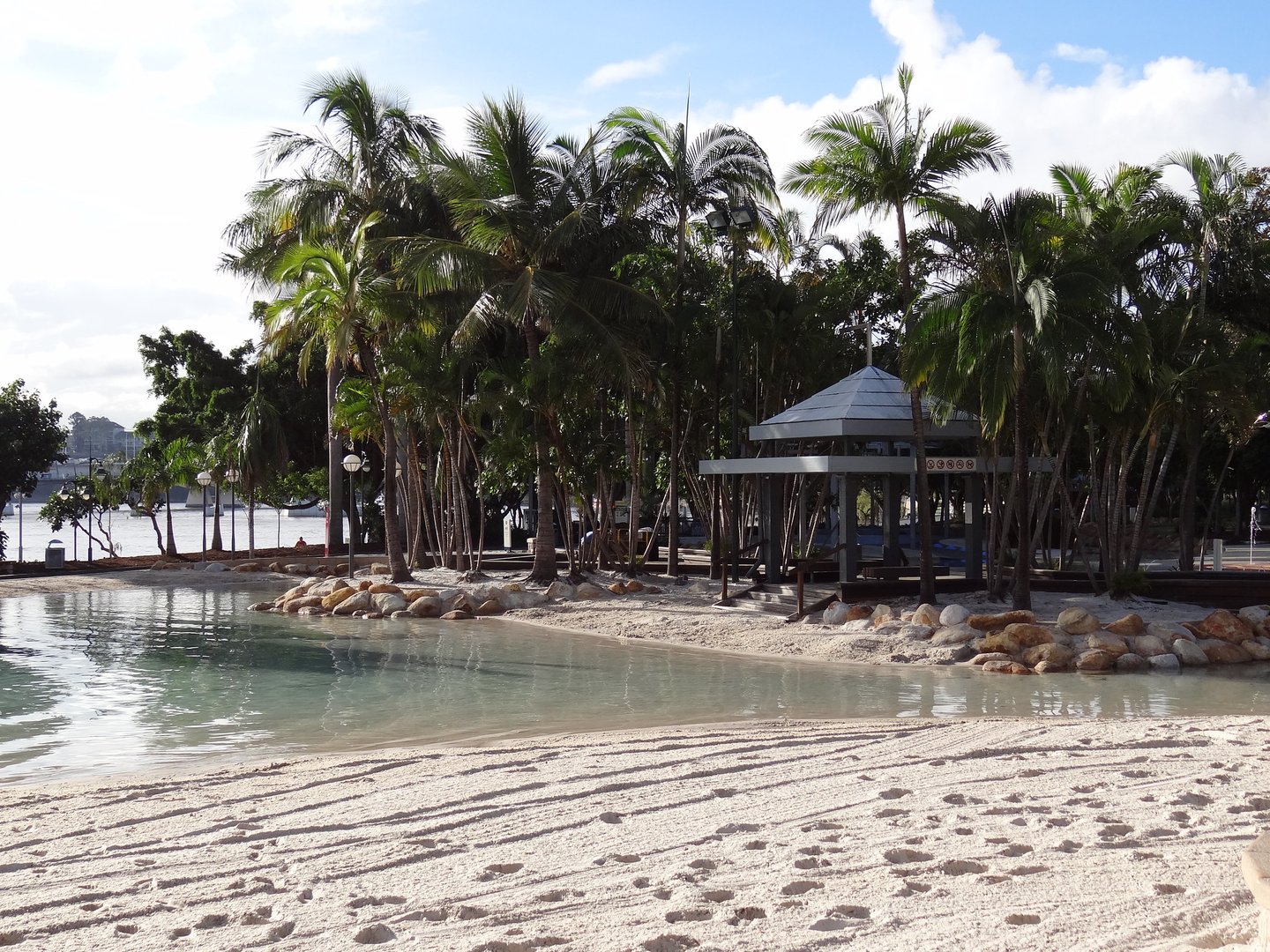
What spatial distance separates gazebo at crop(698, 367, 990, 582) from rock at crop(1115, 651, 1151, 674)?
4563 mm

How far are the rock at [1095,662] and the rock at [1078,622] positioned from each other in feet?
3.87

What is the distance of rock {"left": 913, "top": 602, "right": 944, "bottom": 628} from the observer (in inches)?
669

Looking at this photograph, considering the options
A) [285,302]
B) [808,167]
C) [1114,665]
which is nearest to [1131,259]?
[808,167]

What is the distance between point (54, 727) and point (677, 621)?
10.1 meters

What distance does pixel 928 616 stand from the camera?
674 inches

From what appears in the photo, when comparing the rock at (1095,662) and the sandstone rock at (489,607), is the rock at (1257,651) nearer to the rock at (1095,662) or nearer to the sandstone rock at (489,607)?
the rock at (1095,662)

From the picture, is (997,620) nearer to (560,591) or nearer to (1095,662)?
(1095,662)

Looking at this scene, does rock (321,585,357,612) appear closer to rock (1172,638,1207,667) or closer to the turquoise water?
the turquoise water

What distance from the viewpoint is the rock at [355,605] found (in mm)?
22797

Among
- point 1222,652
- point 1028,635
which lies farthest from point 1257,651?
point 1028,635

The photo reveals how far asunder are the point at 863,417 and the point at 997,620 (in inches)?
178

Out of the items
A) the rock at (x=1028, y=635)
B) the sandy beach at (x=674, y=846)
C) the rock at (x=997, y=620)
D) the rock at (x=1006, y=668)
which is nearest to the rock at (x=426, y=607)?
the rock at (x=997, y=620)

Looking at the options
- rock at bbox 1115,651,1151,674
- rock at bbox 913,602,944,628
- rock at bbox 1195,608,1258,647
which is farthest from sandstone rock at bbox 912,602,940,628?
rock at bbox 1195,608,1258,647

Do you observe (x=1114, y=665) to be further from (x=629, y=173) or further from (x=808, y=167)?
(x=629, y=173)
